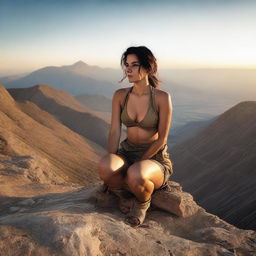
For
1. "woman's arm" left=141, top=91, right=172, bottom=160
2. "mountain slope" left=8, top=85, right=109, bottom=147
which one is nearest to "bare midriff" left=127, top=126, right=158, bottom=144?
"woman's arm" left=141, top=91, right=172, bottom=160

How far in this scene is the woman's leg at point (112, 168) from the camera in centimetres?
412

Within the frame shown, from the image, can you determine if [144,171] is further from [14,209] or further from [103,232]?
[14,209]

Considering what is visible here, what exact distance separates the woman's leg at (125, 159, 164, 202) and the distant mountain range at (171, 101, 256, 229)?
14.0 metres

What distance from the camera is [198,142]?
43250mm

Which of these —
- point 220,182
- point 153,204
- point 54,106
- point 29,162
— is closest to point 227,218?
point 220,182

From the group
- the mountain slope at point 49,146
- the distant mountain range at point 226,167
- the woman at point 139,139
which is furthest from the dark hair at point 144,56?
the mountain slope at point 49,146

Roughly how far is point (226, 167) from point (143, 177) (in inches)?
1112

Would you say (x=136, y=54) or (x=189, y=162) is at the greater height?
(x=136, y=54)

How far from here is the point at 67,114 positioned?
64562 mm

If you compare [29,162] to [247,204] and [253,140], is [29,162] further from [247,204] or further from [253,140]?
[253,140]

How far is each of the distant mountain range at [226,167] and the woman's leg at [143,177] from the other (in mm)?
13965

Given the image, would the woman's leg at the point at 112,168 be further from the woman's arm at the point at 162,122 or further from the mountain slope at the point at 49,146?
the mountain slope at the point at 49,146

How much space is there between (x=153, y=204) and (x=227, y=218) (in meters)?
16.4

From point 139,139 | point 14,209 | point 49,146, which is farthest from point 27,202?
point 49,146
